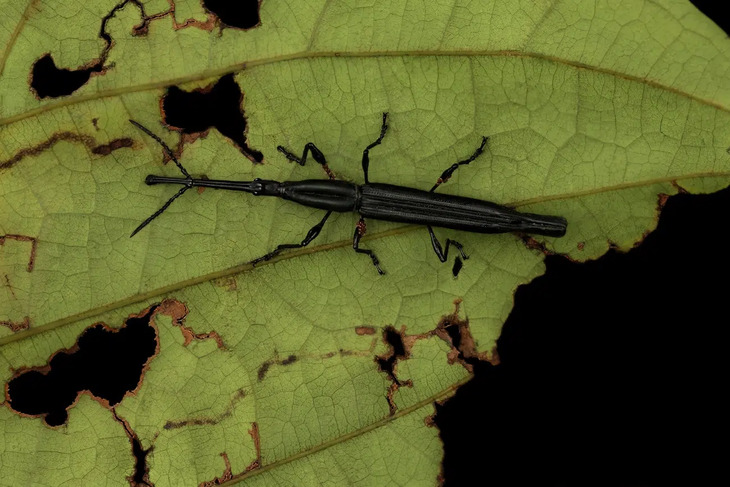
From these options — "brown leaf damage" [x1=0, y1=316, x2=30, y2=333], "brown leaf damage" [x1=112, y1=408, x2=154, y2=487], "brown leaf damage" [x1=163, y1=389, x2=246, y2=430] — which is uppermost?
"brown leaf damage" [x1=0, y1=316, x2=30, y2=333]

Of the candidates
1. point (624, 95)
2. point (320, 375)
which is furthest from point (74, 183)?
point (624, 95)

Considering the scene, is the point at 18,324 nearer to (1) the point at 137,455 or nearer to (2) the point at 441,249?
(1) the point at 137,455

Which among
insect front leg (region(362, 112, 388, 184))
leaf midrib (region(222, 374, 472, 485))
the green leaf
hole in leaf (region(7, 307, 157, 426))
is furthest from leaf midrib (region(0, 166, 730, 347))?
leaf midrib (region(222, 374, 472, 485))

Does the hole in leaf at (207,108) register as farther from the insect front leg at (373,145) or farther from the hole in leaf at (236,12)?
the insect front leg at (373,145)

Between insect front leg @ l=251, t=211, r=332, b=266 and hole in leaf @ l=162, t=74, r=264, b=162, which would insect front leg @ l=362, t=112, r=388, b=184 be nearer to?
insect front leg @ l=251, t=211, r=332, b=266

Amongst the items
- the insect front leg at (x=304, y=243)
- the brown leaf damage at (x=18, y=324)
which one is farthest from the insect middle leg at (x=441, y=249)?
the brown leaf damage at (x=18, y=324)

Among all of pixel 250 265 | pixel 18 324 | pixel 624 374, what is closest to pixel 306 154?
pixel 250 265
